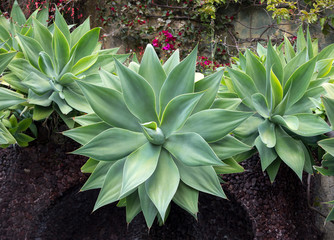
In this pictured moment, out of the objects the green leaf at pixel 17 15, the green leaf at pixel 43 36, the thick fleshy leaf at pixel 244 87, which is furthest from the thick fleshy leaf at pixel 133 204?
the green leaf at pixel 17 15

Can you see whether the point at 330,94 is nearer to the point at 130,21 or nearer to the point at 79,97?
the point at 79,97

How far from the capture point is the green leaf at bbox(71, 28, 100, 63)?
4.53ft

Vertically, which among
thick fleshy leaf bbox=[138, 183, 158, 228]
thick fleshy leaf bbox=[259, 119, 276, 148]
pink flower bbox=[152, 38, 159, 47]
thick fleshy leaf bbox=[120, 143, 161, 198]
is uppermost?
thick fleshy leaf bbox=[120, 143, 161, 198]

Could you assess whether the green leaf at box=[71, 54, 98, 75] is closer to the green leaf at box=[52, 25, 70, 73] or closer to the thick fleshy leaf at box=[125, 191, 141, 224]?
the green leaf at box=[52, 25, 70, 73]

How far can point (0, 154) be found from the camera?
149 centimetres

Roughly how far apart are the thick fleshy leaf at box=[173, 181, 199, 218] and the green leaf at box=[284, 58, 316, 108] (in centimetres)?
52

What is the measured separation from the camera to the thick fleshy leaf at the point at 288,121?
104 centimetres

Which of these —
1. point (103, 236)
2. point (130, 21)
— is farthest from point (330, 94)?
point (130, 21)

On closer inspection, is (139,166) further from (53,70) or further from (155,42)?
(155,42)

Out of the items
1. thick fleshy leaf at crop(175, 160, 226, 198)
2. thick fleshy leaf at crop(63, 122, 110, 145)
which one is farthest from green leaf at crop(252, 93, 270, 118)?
thick fleshy leaf at crop(63, 122, 110, 145)

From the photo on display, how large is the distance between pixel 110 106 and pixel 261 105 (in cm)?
56

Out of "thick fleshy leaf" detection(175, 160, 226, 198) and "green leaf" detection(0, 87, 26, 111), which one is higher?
"green leaf" detection(0, 87, 26, 111)

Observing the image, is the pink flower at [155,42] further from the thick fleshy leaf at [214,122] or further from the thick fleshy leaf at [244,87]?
the thick fleshy leaf at [214,122]

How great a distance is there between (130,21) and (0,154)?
12.4 feet
